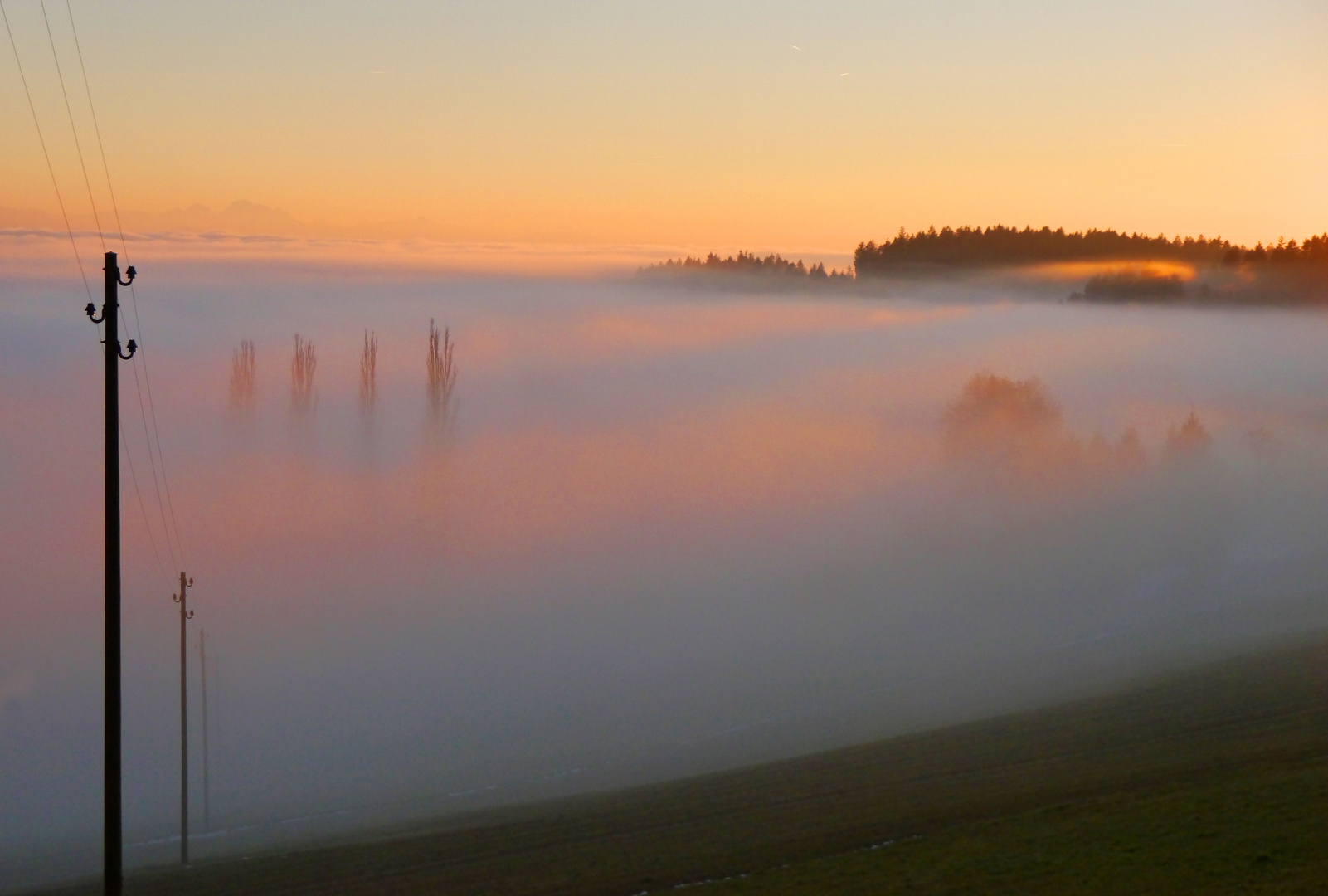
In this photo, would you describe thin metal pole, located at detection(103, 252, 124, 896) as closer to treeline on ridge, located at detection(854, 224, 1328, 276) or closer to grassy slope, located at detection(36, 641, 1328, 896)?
grassy slope, located at detection(36, 641, 1328, 896)

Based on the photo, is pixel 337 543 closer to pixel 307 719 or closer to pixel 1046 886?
pixel 307 719

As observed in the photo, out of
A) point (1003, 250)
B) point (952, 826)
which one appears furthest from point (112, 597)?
point (1003, 250)

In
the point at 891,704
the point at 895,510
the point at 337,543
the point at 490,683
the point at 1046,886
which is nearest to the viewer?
the point at 1046,886

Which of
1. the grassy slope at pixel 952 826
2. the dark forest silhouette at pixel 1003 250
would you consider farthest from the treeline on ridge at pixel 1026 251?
the grassy slope at pixel 952 826

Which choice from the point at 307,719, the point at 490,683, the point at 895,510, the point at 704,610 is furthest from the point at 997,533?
the point at 307,719

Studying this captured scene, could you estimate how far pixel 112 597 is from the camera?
21141mm

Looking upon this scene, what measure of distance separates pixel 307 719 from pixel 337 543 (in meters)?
49.3

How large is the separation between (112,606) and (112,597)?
7.3 inches

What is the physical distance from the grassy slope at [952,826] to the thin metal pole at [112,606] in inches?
376

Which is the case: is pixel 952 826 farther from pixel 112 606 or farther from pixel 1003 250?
pixel 1003 250

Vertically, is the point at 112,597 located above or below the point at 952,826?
above

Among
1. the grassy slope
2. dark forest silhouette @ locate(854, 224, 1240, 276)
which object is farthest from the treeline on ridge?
the grassy slope

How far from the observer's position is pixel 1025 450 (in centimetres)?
17175

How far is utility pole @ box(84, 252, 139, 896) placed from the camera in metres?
20.8
